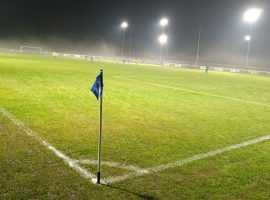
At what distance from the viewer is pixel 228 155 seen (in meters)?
6.39

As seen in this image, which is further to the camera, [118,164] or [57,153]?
[57,153]

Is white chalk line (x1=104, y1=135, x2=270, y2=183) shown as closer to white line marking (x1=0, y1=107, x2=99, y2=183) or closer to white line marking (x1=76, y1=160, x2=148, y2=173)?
white line marking (x1=76, y1=160, x2=148, y2=173)

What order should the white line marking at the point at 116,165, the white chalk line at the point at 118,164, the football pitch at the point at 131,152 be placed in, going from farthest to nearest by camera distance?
the white line marking at the point at 116,165 < the white chalk line at the point at 118,164 < the football pitch at the point at 131,152

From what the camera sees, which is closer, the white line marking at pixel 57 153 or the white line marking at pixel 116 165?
the white line marking at pixel 57 153

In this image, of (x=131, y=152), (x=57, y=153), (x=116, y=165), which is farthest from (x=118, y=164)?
(x=57, y=153)

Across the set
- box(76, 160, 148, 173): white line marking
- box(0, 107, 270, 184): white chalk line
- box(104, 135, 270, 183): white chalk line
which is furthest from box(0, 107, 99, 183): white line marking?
box(104, 135, 270, 183): white chalk line

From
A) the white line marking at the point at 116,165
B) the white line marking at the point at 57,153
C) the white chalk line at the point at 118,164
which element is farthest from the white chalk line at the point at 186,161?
the white line marking at the point at 57,153

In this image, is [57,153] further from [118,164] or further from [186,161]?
[186,161]

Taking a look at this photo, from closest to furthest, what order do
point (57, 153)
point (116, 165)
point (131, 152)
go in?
point (116, 165), point (57, 153), point (131, 152)

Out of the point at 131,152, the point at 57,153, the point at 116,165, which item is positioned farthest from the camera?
the point at 131,152

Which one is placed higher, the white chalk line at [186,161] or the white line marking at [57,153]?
the white line marking at [57,153]

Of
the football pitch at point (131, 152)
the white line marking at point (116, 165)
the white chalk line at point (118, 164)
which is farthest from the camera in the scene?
the white line marking at point (116, 165)

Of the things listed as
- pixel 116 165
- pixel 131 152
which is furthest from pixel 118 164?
pixel 131 152

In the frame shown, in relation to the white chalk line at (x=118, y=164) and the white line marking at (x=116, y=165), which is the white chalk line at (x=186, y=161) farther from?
the white line marking at (x=116, y=165)
